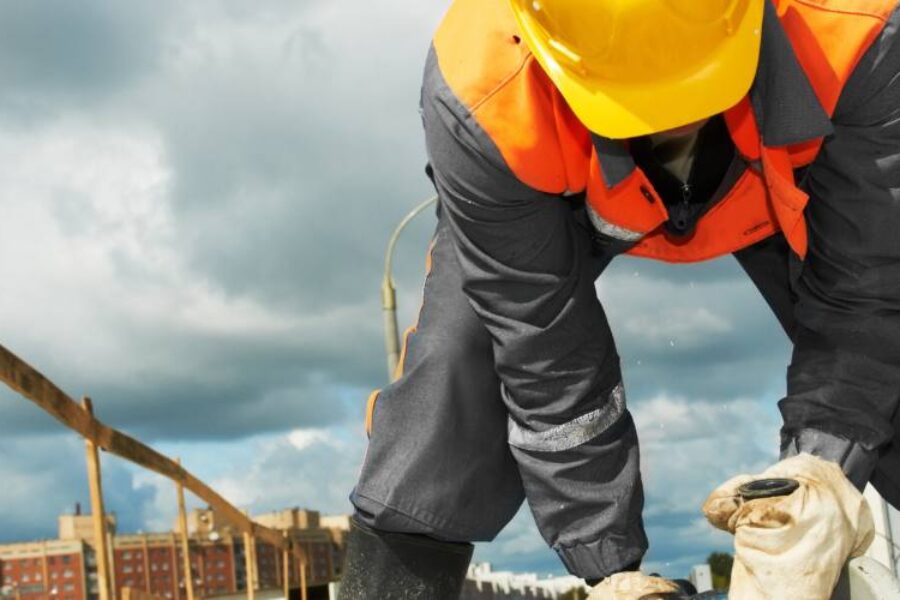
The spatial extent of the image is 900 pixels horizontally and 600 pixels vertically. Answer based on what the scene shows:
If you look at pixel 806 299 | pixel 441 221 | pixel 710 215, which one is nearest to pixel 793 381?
pixel 806 299

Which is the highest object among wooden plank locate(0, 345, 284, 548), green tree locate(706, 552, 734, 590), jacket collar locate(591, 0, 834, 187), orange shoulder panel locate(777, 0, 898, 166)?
orange shoulder panel locate(777, 0, 898, 166)

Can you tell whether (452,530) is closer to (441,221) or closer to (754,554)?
(441,221)

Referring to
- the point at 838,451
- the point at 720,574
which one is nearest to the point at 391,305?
the point at 720,574

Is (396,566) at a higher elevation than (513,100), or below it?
below

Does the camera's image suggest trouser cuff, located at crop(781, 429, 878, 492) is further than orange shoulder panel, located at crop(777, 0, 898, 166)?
Yes

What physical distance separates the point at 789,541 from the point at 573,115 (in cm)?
107

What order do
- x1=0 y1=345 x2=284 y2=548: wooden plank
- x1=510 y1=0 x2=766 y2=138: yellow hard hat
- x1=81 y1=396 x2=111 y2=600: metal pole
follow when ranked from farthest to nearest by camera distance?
1. x1=81 y1=396 x2=111 y2=600: metal pole
2. x1=0 y1=345 x2=284 y2=548: wooden plank
3. x1=510 y1=0 x2=766 y2=138: yellow hard hat

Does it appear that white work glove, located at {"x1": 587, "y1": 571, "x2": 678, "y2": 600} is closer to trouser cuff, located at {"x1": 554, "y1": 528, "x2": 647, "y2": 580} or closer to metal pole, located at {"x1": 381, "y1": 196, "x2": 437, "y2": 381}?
trouser cuff, located at {"x1": 554, "y1": 528, "x2": 647, "y2": 580}

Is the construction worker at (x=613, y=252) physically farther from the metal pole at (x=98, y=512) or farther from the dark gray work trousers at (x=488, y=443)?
the metal pole at (x=98, y=512)

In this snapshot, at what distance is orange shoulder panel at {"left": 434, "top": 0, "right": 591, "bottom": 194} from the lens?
292 centimetres

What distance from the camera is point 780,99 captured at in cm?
287

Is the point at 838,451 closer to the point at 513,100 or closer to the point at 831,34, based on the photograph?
the point at 831,34

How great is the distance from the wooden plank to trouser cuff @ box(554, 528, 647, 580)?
7.62 feet

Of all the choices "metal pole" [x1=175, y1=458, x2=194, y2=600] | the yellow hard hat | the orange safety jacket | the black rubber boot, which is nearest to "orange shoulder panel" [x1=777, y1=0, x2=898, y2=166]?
the orange safety jacket
